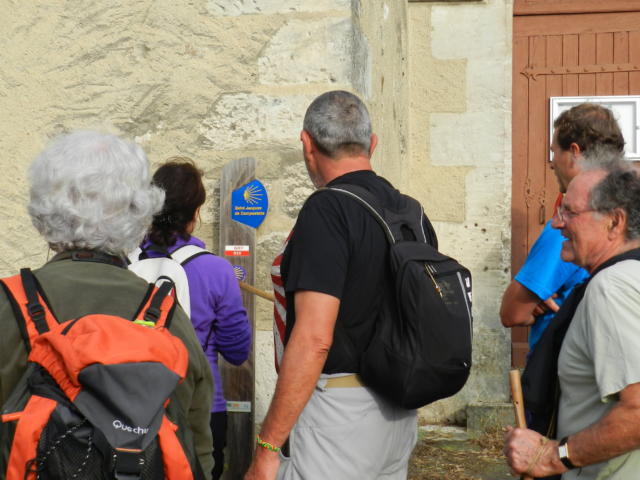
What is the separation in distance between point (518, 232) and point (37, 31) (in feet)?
10.2

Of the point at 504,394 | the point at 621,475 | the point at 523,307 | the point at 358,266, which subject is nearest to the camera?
the point at 621,475

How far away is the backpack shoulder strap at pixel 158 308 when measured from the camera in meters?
1.63

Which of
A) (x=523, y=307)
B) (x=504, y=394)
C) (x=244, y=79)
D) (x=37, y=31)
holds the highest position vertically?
(x=37, y=31)

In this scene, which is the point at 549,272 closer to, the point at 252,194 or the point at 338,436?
the point at 338,436

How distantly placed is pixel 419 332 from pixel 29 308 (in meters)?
0.94

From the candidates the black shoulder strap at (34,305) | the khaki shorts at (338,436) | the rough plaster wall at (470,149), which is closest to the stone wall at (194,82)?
the rough plaster wall at (470,149)

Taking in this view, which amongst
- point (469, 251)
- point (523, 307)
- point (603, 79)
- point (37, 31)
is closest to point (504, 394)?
point (469, 251)

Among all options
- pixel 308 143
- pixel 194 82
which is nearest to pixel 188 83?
pixel 194 82

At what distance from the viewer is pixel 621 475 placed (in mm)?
1817

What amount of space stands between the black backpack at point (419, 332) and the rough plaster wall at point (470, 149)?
2914 millimetres

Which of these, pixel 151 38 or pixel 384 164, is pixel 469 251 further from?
pixel 151 38

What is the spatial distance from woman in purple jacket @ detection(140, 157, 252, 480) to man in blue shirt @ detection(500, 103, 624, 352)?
971mm

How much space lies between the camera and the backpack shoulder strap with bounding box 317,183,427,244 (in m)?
2.12

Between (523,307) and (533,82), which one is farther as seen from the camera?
(533,82)
